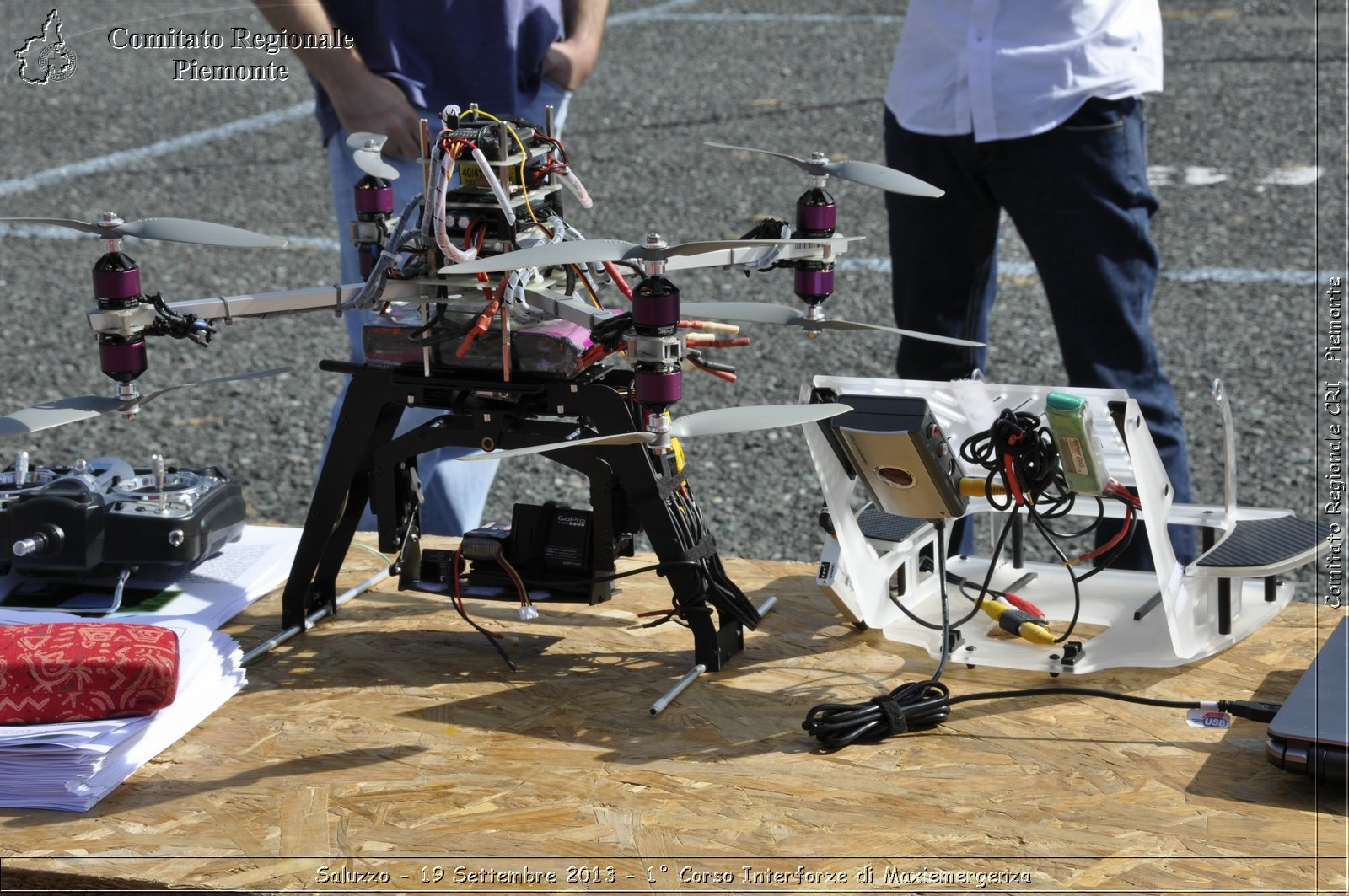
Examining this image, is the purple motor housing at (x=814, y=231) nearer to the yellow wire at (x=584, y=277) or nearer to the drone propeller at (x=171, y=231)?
the yellow wire at (x=584, y=277)

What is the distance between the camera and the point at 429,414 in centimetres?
349

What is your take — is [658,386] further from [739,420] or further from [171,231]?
[171,231]

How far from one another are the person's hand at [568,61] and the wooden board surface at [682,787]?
153 centimetres

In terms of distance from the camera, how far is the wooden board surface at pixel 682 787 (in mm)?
1831

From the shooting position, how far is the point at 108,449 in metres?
5.35

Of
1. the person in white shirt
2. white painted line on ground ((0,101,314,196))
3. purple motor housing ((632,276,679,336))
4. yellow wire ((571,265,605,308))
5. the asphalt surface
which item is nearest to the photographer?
purple motor housing ((632,276,679,336))

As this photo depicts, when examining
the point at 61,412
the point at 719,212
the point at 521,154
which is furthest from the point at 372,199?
the point at 719,212

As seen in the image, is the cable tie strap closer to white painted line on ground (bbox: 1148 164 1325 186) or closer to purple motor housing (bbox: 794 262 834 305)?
purple motor housing (bbox: 794 262 834 305)

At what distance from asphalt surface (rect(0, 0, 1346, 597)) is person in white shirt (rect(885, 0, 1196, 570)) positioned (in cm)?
44

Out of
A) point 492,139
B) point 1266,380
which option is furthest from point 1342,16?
point 492,139

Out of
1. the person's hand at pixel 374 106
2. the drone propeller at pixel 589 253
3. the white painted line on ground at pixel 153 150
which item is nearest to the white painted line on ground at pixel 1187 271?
the white painted line on ground at pixel 153 150

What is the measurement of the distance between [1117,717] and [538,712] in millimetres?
910

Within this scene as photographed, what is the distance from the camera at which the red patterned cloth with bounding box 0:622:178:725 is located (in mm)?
2031

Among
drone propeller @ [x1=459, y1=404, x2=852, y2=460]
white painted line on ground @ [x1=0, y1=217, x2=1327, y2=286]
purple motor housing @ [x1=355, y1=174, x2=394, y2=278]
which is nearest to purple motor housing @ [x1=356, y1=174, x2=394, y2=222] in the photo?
purple motor housing @ [x1=355, y1=174, x2=394, y2=278]
